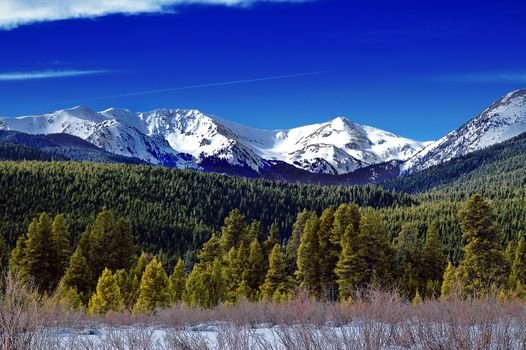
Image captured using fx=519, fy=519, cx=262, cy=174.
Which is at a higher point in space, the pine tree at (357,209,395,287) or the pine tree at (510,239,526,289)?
the pine tree at (357,209,395,287)

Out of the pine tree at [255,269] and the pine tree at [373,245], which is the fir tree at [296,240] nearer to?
the pine tree at [255,269]

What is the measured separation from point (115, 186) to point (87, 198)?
19.5 m

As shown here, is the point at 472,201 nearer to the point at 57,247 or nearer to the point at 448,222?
the point at 57,247

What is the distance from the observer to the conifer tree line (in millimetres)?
36750

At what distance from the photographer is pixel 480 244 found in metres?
36.8

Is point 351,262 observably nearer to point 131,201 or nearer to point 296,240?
point 296,240

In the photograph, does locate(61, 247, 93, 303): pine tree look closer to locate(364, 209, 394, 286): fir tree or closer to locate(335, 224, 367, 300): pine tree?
locate(335, 224, 367, 300): pine tree

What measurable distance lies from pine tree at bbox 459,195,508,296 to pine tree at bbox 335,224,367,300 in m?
6.99

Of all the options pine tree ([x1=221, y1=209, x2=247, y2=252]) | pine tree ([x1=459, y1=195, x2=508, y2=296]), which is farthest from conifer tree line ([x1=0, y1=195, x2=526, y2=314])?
pine tree ([x1=221, y1=209, x2=247, y2=252])

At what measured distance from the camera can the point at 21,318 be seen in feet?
24.4

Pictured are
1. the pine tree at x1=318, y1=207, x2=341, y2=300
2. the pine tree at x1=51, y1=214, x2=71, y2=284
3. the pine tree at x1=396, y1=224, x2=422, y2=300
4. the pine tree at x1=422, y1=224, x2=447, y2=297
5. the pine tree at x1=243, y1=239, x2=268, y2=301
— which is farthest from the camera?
the pine tree at x1=243, y1=239, x2=268, y2=301

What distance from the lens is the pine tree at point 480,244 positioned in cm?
3650

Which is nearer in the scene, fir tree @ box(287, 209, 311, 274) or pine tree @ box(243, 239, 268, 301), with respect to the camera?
pine tree @ box(243, 239, 268, 301)

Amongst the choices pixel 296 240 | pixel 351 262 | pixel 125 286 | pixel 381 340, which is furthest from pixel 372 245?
pixel 381 340
